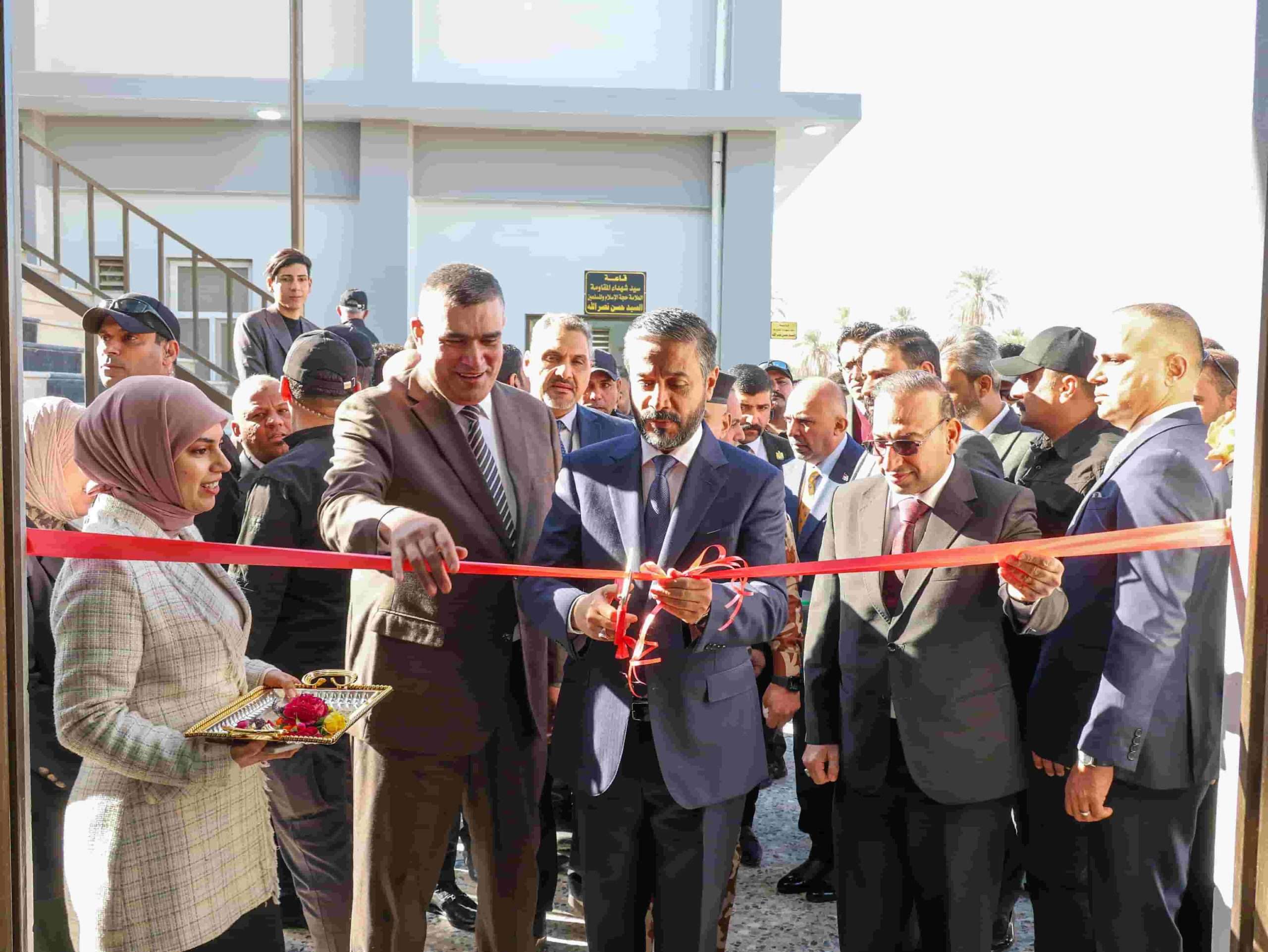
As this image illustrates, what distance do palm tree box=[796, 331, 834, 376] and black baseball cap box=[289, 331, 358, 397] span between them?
79.5ft

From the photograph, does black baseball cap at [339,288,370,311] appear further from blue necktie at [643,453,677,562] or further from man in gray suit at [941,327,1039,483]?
blue necktie at [643,453,677,562]

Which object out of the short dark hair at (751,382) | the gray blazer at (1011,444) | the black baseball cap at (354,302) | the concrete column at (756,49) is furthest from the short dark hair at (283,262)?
the concrete column at (756,49)

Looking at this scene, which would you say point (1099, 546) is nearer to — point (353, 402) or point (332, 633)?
point (353, 402)

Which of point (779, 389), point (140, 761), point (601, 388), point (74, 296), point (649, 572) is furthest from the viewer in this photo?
point (74, 296)

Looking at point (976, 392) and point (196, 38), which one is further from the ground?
point (196, 38)

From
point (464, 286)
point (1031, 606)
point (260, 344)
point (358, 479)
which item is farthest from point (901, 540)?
point (260, 344)

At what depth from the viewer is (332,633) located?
3.76 metres

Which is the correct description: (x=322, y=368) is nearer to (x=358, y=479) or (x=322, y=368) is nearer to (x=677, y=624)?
(x=358, y=479)

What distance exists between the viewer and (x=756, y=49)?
1512 centimetres

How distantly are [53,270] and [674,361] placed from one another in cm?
1177

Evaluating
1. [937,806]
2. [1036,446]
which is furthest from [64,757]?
[1036,446]

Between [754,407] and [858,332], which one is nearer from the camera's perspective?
[858,332]

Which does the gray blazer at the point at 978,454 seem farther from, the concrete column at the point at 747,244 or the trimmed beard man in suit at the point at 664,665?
the concrete column at the point at 747,244

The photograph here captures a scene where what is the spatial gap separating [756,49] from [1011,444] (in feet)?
39.3
